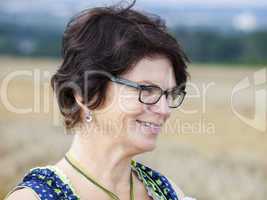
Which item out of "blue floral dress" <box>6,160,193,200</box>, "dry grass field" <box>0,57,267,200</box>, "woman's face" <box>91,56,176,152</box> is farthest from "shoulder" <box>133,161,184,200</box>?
"dry grass field" <box>0,57,267,200</box>

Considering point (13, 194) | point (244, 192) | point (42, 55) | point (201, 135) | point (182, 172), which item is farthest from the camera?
point (42, 55)

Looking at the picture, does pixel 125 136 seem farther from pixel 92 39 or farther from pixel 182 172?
pixel 182 172

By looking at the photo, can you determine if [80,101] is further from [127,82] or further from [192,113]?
[192,113]

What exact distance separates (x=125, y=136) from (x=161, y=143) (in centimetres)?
978

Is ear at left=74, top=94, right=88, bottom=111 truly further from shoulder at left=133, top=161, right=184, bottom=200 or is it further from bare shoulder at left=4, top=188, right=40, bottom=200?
bare shoulder at left=4, top=188, right=40, bottom=200

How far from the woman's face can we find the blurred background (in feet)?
0.81

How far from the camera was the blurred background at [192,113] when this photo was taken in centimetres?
909

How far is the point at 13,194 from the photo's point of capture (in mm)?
2545

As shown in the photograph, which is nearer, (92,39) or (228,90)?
(92,39)

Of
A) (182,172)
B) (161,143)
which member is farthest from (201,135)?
(182,172)

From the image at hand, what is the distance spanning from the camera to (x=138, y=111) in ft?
9.20

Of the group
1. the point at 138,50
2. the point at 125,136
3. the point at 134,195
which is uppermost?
the point at 138,50

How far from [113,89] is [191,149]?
9.89m

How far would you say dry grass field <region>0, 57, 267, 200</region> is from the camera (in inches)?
343
